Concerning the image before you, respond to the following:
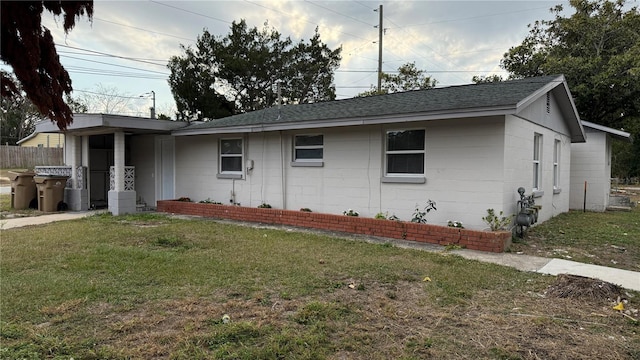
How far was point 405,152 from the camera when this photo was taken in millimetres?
8930

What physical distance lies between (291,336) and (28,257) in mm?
5125

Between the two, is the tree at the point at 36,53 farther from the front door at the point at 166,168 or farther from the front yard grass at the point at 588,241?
the front door at the point at 166,168

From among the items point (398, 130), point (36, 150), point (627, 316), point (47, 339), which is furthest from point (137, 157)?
point (36, 150)

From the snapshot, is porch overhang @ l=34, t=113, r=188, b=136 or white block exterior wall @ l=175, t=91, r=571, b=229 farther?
porch overhang @ l=34, t=113, r=188, b=136

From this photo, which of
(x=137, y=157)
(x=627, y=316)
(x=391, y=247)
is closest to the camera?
(x=627, y=316)

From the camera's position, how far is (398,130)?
356 inches

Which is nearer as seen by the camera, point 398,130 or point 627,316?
point 627,316

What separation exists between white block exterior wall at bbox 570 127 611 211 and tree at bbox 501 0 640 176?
591 centimetres

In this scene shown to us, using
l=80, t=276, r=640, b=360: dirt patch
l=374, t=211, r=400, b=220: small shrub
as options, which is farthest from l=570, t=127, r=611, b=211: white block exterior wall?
l=80, t=276, r=640, b=360: dirt patch

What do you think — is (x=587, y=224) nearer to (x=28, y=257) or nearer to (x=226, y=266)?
(x=226, y=266)

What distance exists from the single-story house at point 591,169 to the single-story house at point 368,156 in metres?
1.03

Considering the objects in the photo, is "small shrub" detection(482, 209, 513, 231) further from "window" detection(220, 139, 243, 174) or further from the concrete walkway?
"window" detection(220, 139, 243, 174)

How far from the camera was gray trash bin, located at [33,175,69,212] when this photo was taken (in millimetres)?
12109

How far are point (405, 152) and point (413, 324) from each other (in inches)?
223
